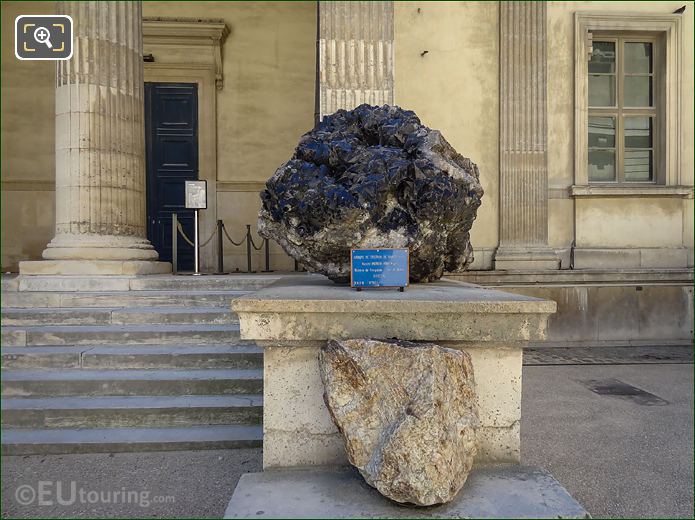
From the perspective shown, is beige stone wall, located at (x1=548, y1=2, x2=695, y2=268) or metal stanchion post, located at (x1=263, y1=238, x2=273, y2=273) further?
metal stanchion post, located at (x1=263, y1=238, x2=273, y2=273)

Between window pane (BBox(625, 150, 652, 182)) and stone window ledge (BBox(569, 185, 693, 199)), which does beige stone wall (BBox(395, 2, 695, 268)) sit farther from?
window pane (BBox(625, 150, 652, 182))

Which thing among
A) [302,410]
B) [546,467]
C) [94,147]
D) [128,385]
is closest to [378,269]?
[302,410]

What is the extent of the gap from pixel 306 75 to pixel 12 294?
259 inches

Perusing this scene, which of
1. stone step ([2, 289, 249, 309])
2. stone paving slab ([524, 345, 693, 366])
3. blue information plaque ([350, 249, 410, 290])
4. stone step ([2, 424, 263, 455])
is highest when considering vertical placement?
blue information plaque ([350, 249, 410, 290])

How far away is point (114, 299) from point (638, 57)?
8.77m

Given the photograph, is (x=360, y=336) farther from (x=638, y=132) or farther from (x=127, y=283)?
(x=638, y=132)

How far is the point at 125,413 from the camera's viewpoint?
3301 mm

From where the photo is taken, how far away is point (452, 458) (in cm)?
184

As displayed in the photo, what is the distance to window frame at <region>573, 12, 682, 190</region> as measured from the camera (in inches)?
273

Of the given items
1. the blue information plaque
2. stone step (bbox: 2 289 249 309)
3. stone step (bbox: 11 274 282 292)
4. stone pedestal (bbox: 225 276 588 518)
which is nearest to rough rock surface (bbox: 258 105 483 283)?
the blue information plaque

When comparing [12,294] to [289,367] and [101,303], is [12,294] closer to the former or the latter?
[101,303]

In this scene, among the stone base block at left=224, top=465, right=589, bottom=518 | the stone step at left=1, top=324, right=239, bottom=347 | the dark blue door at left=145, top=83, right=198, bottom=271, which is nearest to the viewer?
the stone base block at left=224, top=465, right=589, bottom=518

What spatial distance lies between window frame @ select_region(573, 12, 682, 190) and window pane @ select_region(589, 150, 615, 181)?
0.10 m

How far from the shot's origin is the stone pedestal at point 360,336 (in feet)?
6.86
